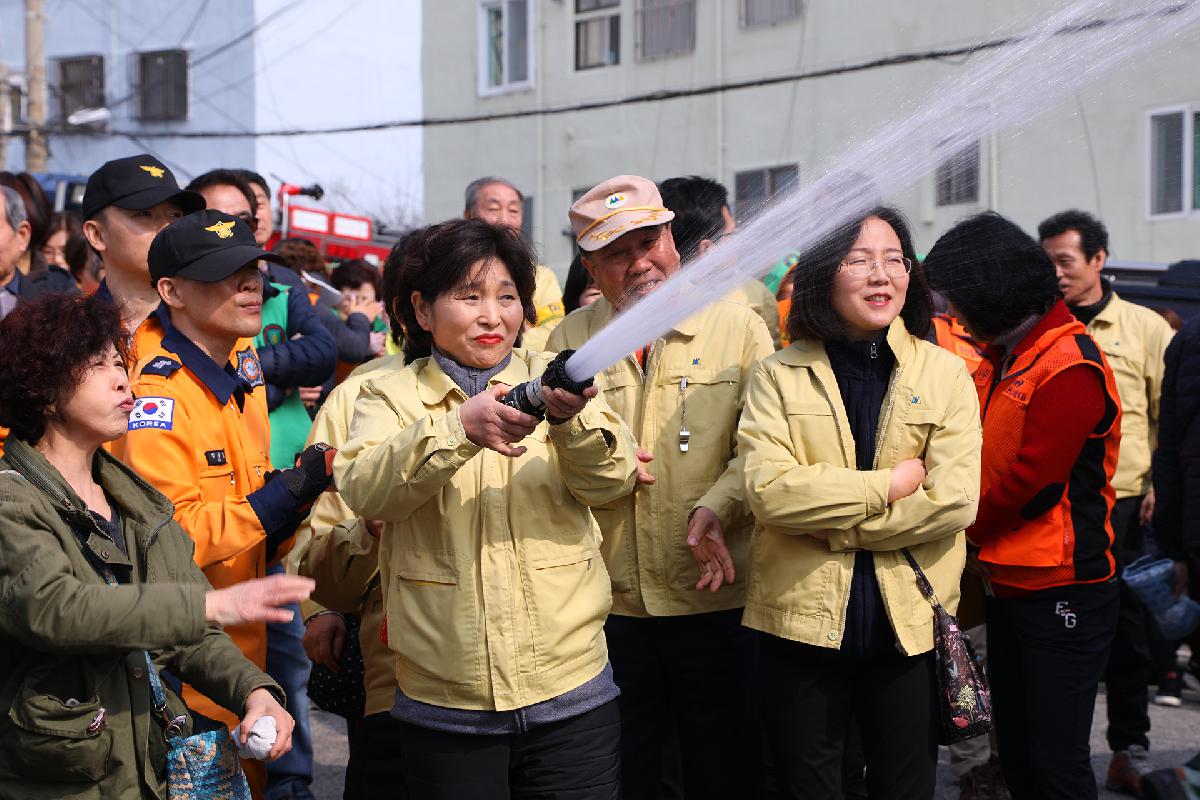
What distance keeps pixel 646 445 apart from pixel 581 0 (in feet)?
64.9

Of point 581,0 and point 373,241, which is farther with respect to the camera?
point 581,0

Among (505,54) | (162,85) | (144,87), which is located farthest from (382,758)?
(144,87)

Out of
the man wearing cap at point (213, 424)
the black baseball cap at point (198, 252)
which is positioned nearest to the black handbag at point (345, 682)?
the man wearing cap at point (213, 424)

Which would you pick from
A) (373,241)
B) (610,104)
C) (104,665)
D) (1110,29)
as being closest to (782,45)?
(610,104)

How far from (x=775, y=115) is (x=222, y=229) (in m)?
16.1

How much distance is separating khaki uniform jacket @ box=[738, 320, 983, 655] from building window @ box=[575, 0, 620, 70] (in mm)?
18876

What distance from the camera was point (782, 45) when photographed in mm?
18938

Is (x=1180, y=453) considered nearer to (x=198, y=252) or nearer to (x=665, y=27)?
(x=198, y=252)

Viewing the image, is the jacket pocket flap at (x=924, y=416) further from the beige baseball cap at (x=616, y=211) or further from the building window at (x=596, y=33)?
the building window at (x=596, y=33)

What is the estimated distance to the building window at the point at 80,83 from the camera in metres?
31.6

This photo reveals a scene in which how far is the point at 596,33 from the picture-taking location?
22.5 meters

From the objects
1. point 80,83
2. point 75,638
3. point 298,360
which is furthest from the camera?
point 80,83

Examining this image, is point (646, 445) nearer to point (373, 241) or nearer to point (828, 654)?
point (828, 654)

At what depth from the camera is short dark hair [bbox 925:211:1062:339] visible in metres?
4.60
